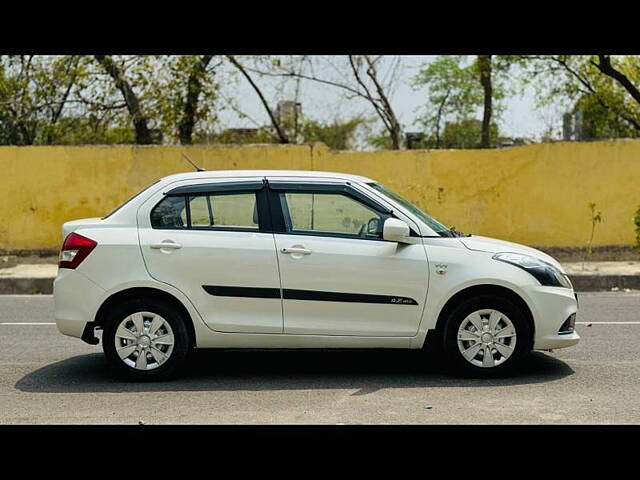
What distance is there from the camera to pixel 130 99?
18328 millimetres

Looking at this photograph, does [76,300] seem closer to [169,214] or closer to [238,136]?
[169,214]

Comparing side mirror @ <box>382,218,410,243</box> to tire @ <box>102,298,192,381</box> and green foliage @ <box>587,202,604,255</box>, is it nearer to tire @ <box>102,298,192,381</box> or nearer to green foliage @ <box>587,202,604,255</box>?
tire @ <box>102,298,192,381</box>

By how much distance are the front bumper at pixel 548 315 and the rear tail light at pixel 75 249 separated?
3391 millimetres

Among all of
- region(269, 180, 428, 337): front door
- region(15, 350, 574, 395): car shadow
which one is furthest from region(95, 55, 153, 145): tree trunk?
region(269, 180, 428, 337): front door

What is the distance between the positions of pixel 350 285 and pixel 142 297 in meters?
1.59

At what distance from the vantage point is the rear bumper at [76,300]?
7211 millimetres

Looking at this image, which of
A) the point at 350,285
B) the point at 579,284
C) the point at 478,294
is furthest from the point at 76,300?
the point at 579,284

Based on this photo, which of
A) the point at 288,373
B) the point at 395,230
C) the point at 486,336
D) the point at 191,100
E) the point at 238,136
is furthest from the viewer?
the point at 238,136

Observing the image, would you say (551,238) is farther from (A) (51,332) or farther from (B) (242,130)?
(A) (51,332)

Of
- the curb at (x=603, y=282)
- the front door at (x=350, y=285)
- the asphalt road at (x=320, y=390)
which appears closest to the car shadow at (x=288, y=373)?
the asphalt road at (x=320, y=390)

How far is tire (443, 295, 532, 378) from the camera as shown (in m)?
7.17

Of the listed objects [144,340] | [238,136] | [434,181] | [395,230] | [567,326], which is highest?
[238,136]

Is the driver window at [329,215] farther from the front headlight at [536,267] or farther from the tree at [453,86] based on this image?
the tree at [453,86]
